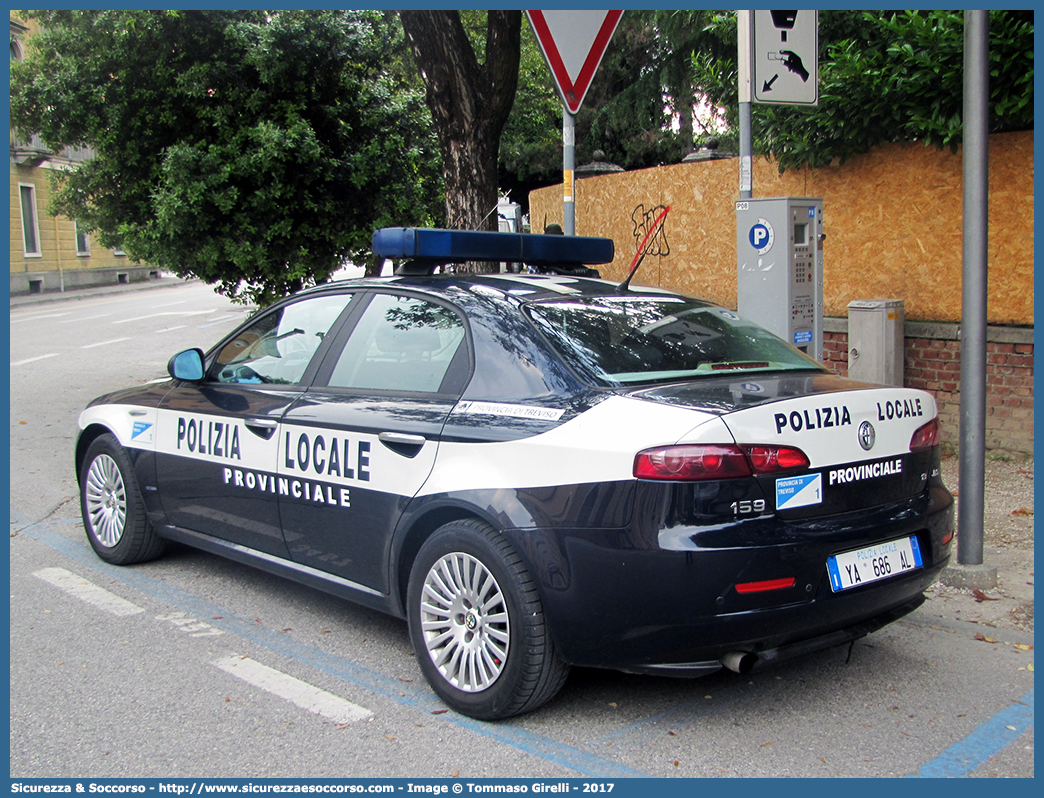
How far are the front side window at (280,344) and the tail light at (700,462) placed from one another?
1988 millimetres

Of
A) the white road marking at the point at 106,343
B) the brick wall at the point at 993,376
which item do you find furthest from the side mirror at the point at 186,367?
the white road marking at the point at 106,343

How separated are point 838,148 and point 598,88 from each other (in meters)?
13.3

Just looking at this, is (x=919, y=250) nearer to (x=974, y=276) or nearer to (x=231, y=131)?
(x=974, y=276)

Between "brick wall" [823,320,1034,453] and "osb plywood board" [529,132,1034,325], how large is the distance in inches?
6.6

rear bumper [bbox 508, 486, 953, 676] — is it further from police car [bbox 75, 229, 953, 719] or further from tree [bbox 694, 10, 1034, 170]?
tree [bbox 694, 10, 1034, 170]

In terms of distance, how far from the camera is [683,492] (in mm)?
3107

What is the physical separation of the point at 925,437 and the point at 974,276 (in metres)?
1.33

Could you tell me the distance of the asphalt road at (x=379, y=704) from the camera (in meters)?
3.26

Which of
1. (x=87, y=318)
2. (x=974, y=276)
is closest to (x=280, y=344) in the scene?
(x=974, y=276)

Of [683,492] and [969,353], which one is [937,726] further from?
[969,353]

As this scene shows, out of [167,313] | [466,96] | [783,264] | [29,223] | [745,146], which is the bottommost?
[167,313]

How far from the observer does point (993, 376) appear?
7.16 meters

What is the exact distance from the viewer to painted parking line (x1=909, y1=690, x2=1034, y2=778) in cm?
317
